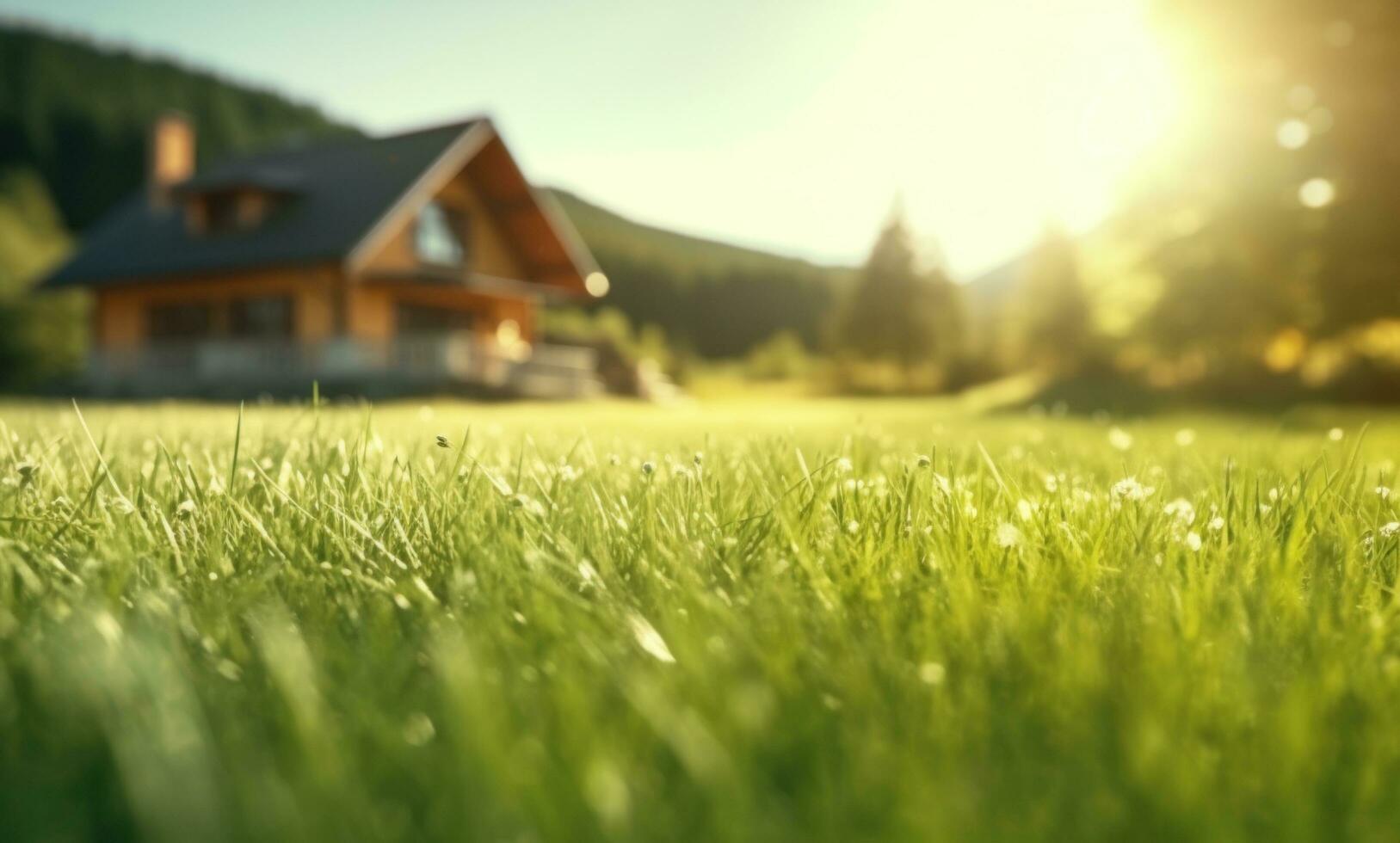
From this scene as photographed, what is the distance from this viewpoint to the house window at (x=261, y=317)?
2898 centimetres

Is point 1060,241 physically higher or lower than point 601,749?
higher

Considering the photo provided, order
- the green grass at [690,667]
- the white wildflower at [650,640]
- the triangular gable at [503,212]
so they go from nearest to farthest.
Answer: the green grass at [690,667] → the white wildflower at [650,640] → the triangular gable at [503,212]

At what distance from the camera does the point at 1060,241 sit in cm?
5606

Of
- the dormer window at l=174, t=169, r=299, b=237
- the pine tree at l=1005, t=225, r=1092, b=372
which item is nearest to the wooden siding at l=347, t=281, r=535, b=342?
the dormer window at l=174, t=169, r=299, b=237

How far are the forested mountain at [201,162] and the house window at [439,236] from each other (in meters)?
46.5

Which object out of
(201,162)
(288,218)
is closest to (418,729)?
(288,218)

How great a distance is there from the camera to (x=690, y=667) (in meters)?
1.20

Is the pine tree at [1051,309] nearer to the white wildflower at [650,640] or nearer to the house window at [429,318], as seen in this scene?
the house window at [429,318]

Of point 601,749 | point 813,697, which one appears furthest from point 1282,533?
point 601,749

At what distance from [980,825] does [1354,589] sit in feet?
4.41

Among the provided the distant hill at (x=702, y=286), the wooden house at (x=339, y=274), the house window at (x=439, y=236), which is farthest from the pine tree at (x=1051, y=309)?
the house window at (x=439, y=236)

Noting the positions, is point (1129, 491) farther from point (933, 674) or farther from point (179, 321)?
point (179, 321)

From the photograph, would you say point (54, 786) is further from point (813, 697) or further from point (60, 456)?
point (60, 456)

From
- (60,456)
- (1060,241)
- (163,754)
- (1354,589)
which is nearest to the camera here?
(163,754)
